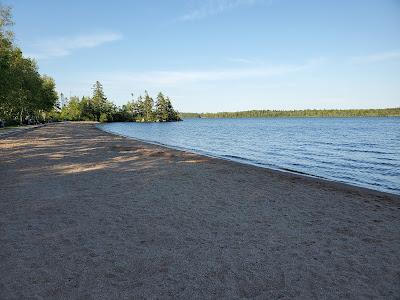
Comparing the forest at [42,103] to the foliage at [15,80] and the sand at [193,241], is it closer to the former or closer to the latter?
the foliage at [15,80]

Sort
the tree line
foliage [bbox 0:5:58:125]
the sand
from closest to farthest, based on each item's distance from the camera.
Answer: the sand
foliage [bbox 0:5:58:125]
the tree line

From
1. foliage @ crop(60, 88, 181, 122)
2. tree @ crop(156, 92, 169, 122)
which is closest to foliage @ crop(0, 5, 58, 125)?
foliage @ crop(60, 88, 181, 122)

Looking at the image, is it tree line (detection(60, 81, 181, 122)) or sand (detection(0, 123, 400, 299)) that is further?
tree line (detection(60, 81, 181, 122))

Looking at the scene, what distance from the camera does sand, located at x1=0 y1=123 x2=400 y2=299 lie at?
514 cm

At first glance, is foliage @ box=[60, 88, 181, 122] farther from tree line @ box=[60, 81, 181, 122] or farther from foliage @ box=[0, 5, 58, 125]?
foliage @ box=[0, 5, 58, 125]

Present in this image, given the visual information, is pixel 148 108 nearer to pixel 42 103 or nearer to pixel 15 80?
pixel 42 103

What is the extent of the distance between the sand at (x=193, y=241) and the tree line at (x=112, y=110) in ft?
508

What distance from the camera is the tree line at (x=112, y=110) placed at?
157500 mm

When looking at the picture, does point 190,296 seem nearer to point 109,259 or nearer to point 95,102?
point 109,259

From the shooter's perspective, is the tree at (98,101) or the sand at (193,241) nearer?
the sand at (193,241)

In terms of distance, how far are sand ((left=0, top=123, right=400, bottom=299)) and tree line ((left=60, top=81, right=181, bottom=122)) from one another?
508 ft

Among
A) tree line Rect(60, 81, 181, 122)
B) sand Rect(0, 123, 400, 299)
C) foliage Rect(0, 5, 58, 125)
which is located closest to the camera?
sand Rect(0, 123, 400, 299)

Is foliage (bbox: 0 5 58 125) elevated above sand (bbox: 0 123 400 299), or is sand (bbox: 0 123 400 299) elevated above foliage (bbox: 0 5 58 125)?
foliage (bbox: 0 5 58 125)

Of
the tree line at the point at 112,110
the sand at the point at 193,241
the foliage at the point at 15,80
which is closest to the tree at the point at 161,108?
the tree line at the point at 112,110
